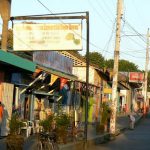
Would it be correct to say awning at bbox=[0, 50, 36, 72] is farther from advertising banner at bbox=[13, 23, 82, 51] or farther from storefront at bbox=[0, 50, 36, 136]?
advertising banner at bbox=[13, 23, 82, 51]

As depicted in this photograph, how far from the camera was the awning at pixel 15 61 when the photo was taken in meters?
17.6

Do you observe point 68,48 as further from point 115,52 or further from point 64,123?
point 115,52

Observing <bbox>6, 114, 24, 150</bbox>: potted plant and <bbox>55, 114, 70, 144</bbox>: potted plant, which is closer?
<bbox>6, 114, 24, 150</bbox>: potted plant

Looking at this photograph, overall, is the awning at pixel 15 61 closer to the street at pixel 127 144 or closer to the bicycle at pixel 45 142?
the bicycle at pixel 45 142

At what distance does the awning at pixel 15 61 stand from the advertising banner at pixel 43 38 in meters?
0.65

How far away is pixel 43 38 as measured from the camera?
19828 millimetres

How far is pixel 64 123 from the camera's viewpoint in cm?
1920

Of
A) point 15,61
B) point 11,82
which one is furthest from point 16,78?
point 15,61

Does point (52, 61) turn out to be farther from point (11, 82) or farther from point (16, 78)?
point (11, 82)

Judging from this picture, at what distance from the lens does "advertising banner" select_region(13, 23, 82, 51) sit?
19.7 meters

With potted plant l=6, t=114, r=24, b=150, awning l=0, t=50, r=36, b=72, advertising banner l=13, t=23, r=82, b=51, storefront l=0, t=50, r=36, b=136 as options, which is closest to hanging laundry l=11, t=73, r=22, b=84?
storefront l=0, t=50, r=36, b=136

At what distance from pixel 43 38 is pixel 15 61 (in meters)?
1.74

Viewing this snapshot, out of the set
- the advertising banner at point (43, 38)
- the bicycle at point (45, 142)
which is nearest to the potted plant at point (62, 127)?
the advertising banner at point (43, 38)

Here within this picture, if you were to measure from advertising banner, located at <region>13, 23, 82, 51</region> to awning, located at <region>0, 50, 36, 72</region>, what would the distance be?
2.13ft
